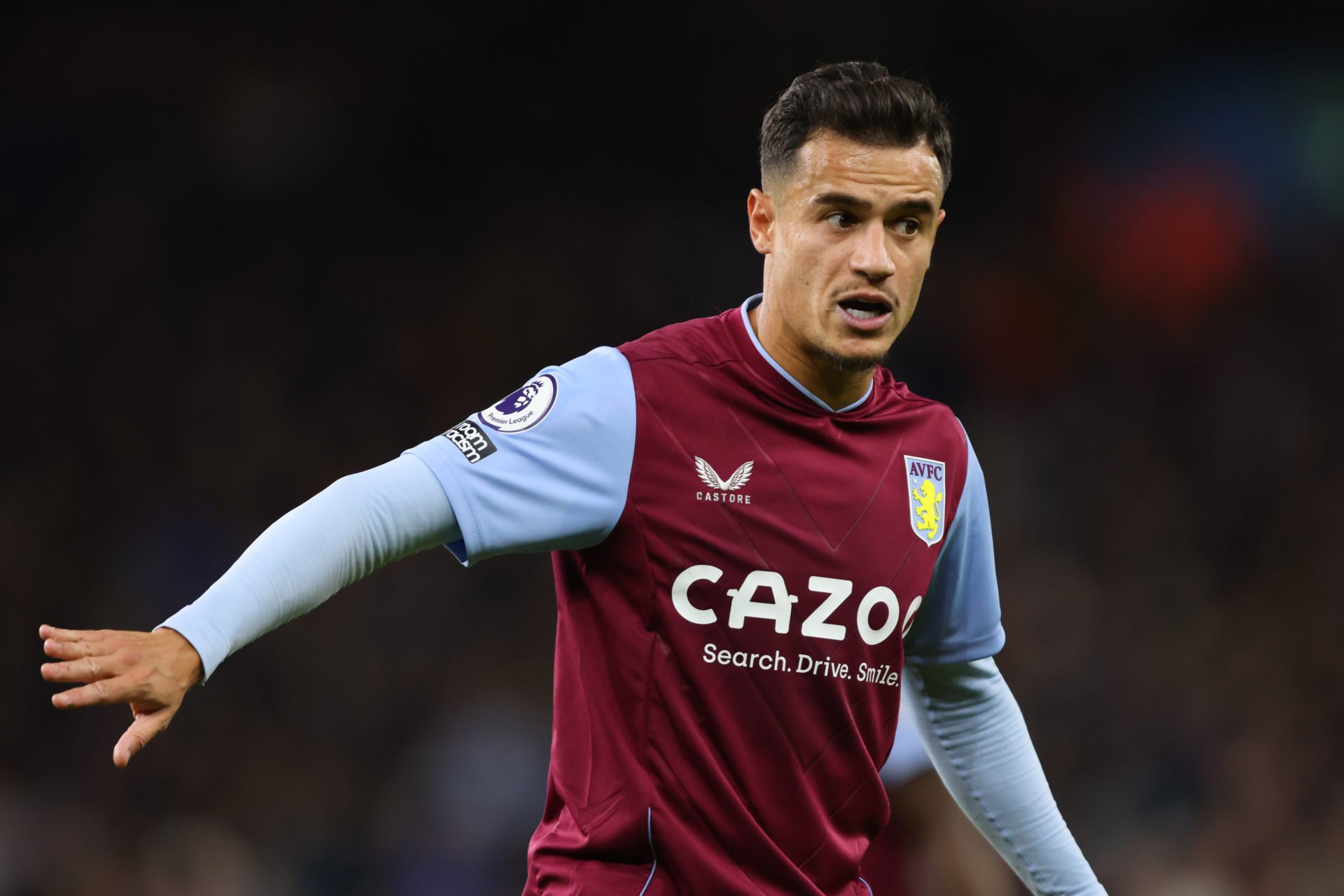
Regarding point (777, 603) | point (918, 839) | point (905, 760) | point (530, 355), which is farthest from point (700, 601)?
point (530, 355)

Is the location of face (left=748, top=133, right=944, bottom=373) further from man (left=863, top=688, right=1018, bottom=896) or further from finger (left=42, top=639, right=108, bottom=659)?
man (left=863, top=688, right=1018, bottom=896)

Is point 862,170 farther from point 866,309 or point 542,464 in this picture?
point 542,464

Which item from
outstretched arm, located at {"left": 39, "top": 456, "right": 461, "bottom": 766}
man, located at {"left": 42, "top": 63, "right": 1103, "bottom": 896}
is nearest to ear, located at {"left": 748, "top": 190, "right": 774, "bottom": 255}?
man, located at {"left": 42, "top": 63, "right": 1103, "bottom": 896}

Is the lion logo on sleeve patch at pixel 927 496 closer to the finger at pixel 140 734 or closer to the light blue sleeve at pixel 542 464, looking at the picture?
the light blue sleeve at pixel 542 464

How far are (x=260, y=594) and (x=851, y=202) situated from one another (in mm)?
1297

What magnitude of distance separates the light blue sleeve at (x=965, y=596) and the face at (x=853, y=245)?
45 cm

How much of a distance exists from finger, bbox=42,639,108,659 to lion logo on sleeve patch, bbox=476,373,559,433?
0.79 m

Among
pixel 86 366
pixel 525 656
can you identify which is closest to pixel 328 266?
pixel 86 366

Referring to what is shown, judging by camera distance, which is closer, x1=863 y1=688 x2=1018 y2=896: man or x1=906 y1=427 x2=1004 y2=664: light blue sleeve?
x1=906 y1=427 x2=1004 y2=664: light blue sleeve

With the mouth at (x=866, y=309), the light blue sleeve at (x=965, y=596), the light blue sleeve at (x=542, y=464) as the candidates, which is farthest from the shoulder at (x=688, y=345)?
the light blue sleeve at (x=965, y=596)

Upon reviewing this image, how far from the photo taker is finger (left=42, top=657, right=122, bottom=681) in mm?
1984

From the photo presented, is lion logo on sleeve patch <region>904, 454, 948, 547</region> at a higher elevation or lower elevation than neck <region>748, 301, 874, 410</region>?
lower

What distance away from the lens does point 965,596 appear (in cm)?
316

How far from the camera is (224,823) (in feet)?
23.6
